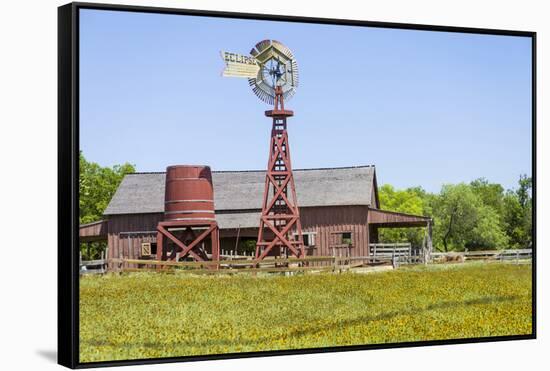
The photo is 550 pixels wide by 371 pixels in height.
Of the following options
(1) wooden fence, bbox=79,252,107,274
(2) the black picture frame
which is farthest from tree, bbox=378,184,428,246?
(1) wooden fence, bbox=79,252,107,274

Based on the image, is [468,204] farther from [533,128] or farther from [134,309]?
[134,309]

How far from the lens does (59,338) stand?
1390 cm

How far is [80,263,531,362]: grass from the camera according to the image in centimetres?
1409

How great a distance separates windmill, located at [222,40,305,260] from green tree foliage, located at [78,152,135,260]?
71.8 inches

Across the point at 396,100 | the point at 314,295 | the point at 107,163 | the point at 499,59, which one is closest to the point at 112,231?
the point at 107,163

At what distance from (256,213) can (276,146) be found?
909 millimetres

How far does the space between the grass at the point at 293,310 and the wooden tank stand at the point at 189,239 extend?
260 mm

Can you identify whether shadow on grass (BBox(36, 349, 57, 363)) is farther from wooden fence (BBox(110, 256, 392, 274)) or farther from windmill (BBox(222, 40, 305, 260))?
windmill (BBox(222, 40, 305, 260))

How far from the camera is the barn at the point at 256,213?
14648mm

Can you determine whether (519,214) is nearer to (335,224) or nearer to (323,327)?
(335,224)

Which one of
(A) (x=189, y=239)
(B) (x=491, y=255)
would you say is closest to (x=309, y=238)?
(A) (x=189, y=239)

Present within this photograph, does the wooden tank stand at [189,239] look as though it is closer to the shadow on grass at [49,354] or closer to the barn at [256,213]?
the barn at [256,213]

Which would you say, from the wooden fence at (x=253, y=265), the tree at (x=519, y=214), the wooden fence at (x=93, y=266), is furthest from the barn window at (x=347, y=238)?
the wooden fence at (x=93, y=266)

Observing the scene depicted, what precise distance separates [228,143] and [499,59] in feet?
13.0
